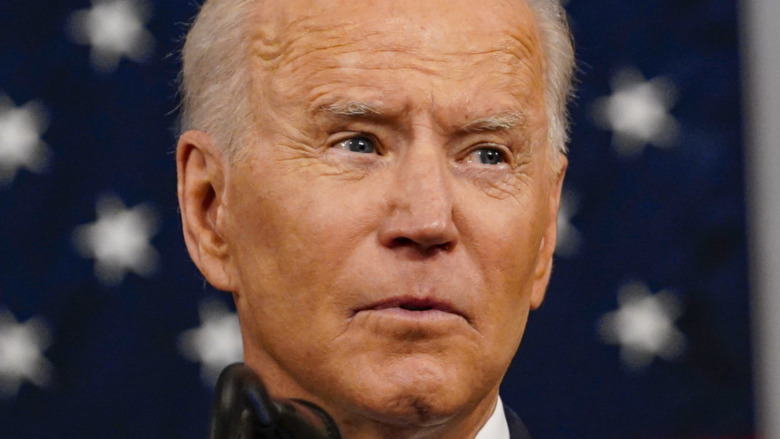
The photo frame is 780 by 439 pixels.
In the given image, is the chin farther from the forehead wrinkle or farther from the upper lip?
the forehead wrinkle

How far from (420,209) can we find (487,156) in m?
0.21

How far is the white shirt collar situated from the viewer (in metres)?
1.74

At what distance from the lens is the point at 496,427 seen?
5.78 ft

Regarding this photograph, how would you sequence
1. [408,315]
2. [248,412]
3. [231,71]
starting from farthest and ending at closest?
1. [231,71]
2. [408,315]
3. [248,412]

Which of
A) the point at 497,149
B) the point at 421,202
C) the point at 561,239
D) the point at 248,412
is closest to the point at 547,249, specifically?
the point at 497,149

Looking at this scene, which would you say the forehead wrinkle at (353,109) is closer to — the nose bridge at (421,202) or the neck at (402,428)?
the nose bridge at (421,202)

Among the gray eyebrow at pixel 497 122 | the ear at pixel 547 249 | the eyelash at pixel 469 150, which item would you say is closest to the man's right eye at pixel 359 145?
the eyelash at pixel 469 150

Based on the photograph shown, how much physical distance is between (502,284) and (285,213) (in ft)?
1.07

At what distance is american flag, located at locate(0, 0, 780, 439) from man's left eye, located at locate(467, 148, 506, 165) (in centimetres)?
135

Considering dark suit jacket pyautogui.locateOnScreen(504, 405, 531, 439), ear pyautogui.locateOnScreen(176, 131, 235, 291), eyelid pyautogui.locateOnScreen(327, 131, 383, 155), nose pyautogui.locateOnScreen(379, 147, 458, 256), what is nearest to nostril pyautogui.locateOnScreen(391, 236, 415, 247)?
nose pyautogui.locateOnScreen(379, 147, 458, 256)

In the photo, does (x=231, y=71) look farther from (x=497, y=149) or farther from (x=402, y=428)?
(x=402, y=428)

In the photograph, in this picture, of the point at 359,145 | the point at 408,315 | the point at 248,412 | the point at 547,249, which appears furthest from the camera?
the point at 547,249

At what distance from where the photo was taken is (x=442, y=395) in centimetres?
155

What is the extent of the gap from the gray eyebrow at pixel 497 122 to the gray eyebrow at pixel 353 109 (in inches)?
5.3
